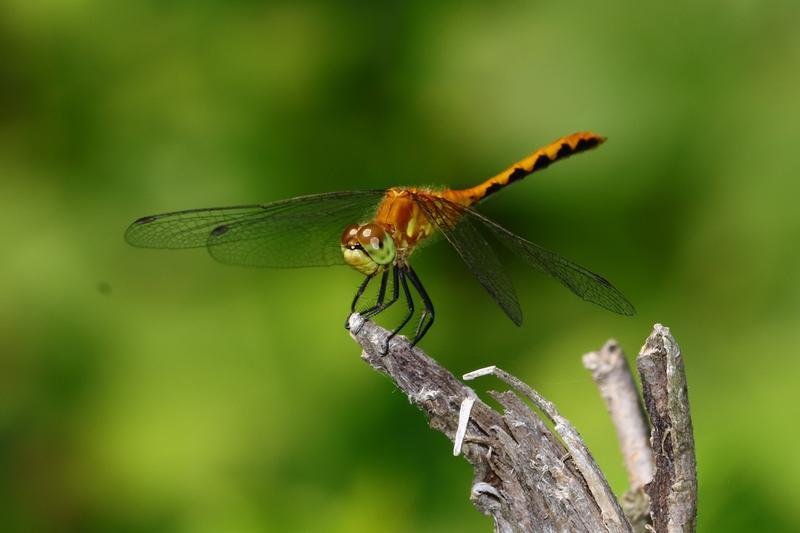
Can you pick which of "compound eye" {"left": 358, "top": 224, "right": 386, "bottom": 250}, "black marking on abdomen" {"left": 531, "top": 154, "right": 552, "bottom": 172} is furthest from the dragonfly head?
"black marking on abdomen" {"left": 531, "top": 154, "right": 552, "bottom": 172}

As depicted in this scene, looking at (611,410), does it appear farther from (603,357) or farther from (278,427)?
(278,427)

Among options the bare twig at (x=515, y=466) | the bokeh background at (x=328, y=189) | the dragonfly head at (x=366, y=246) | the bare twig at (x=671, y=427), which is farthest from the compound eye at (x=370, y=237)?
the bare twig at (x=671, y=427)

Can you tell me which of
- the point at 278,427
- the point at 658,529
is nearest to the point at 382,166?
the point at 278,427

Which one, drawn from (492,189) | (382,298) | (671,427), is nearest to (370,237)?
(382,298)

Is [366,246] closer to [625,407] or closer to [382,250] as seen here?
[382,250]

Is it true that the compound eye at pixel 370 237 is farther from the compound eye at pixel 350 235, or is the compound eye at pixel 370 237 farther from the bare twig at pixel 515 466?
the bare twig at pixel 515 466
